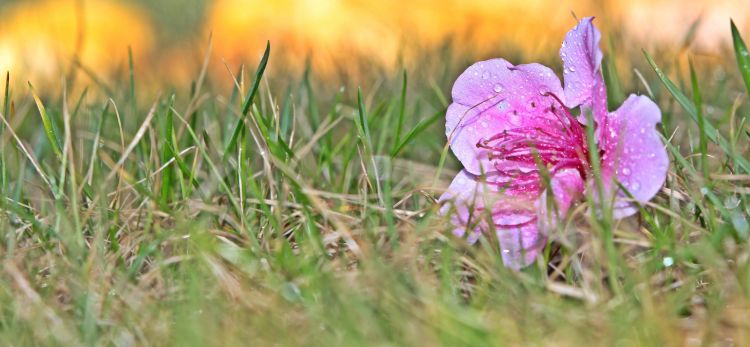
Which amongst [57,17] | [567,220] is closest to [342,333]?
[567,220]

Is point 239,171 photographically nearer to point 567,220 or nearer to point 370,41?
point 567,220

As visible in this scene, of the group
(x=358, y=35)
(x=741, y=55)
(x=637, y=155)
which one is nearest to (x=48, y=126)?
(x=637, y=155)

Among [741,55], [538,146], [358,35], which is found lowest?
[358,35]

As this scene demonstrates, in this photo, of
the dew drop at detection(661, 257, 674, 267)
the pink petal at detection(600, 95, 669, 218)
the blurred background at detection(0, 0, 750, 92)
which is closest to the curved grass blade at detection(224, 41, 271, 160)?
the pink petal at detection(600, 95, 669, 218)

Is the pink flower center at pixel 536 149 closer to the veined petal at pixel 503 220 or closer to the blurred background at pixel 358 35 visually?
the veined petal at pixel 503 220

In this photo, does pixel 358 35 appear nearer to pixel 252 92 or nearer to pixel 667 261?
pixel 252 92

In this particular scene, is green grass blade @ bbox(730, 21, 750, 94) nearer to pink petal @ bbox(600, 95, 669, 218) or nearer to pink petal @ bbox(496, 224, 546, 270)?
pink petal @ bbox(600, 95, 669, 218)

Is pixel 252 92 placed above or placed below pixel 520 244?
above

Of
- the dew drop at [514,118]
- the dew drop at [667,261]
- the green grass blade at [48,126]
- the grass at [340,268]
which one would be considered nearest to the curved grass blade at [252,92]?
the grass at [340,268]

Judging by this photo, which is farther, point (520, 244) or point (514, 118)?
point (514, 118)
